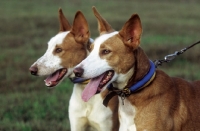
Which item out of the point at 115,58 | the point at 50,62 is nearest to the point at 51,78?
the point at 50,62

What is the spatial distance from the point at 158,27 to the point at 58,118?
42.5 feet

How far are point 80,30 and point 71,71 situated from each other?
0.59m

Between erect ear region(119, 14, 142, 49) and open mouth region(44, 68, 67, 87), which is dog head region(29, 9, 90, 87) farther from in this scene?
erect ear region(119, 14, 142, 49)

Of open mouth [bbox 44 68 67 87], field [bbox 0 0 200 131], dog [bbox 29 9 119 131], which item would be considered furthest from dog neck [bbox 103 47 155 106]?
field [bbox 0 0 200 131]

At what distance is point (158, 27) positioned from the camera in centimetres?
2080

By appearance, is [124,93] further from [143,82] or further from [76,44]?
[76,44]

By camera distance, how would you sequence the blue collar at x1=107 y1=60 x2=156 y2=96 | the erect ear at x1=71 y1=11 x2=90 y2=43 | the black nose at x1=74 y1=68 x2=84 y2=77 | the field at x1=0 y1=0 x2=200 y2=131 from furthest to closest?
1. the field at x1=0 y1=0 x2=200 y2=131
2. the erect ear at x1=71 y1=11 x2=90 y2=43
3. the blue collar at x1=107 y1=60 x2=156 y2=96
4. the black nose at x1=74 y1=68 x2=84 y2=77

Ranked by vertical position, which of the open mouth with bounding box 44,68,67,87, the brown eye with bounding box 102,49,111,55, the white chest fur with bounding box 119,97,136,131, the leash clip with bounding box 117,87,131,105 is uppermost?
the brown eye with bounding box 102,49,111,55

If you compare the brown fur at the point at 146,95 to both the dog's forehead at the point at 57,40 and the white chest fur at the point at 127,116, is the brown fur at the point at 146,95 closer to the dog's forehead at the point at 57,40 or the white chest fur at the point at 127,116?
the white chest fur at the point at 127,116

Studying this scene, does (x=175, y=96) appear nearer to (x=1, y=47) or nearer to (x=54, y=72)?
(x=54, y=72)

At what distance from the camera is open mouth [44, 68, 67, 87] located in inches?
252

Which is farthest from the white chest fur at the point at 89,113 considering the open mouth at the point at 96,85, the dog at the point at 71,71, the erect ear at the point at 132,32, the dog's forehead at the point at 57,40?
the erect ear at the point at 132,32

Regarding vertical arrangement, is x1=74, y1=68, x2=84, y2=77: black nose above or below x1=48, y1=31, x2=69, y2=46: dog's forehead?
above

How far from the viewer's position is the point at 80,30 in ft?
22.3
